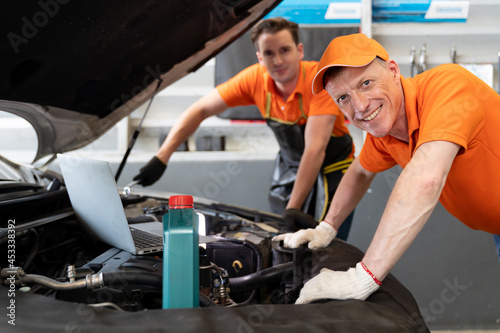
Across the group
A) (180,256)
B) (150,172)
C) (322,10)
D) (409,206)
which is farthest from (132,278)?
(322,10)

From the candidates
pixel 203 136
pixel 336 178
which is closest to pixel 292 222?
pixel 336 178

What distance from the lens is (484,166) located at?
1.11m

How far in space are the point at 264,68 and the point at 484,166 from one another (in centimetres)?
129

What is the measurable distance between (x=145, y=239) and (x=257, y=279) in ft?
0.92

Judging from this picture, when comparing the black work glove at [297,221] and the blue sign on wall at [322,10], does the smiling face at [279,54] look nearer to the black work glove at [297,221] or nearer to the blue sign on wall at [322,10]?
the black work glove at [297,221]

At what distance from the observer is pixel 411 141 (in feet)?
3.73

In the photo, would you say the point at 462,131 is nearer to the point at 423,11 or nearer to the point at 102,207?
the point at 102,207

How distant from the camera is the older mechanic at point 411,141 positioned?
93 centimetres

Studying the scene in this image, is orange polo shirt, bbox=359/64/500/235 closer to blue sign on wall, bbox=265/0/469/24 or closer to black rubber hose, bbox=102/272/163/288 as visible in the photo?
black rubber hose, bbox=102/272/163/288

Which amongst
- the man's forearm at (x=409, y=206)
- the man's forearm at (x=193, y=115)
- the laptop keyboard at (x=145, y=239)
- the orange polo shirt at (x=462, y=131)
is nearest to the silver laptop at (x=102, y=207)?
the laptop keyboard at (x=145, y=239)

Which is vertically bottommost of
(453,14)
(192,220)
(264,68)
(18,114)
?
(192,220)

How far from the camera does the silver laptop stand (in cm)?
93

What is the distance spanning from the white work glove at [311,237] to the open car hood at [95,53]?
695 mm

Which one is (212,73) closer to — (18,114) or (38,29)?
(18,114)
